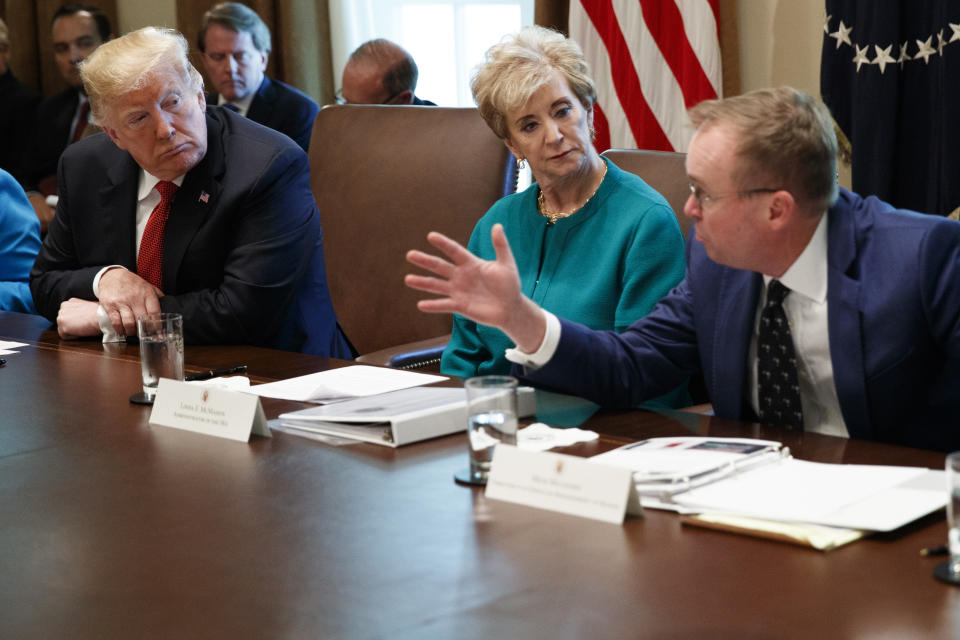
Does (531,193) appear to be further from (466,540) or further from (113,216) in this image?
(466,540)

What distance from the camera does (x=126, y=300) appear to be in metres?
2.63

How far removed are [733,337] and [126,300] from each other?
141 cm

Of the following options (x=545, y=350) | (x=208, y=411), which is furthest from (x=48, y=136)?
(x=545, y=350)

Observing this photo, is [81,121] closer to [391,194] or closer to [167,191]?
[391,194]

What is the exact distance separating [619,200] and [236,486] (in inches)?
48.4

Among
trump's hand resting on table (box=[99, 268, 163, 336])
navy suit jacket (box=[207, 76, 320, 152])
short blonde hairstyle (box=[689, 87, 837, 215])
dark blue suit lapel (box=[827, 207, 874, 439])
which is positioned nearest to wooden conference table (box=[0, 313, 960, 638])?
dark blue suit lapel (box=[827, 207, 874, 439])

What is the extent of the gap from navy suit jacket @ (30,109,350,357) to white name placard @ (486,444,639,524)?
137cm

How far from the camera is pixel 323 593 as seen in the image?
3.82 feet

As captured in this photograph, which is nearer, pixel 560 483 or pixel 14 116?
pixel 560 483

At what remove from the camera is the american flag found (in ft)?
12.5

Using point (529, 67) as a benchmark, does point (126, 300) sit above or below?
below

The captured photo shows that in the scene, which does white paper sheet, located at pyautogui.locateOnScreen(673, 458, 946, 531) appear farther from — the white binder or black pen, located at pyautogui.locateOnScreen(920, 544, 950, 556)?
the white binder

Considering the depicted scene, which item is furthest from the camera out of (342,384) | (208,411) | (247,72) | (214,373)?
(247,72)

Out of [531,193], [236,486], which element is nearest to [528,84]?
[531,193]
